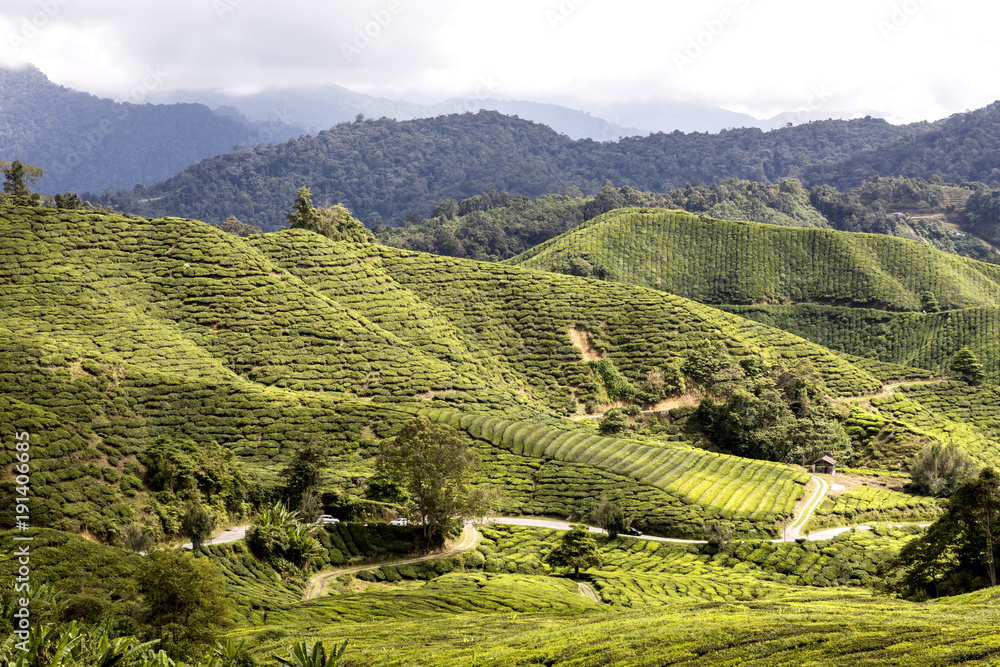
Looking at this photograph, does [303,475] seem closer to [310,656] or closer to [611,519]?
[611,519]

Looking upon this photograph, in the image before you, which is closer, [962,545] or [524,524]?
[962,545]

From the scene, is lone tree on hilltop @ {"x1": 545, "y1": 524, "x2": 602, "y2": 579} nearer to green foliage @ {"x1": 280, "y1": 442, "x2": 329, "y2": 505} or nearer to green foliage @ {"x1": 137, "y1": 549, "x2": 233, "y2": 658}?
green foliage @ {"x1": 280, "y1": 442, "x2": 329, "y2": 505}

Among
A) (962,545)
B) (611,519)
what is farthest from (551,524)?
(962,545)

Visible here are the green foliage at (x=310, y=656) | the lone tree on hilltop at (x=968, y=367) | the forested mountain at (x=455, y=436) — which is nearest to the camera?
the green foliage at (x=310, y=656)

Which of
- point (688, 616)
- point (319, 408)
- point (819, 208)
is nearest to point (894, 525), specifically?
point (688, 616)

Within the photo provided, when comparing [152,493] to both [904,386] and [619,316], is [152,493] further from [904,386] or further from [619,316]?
[904,386]

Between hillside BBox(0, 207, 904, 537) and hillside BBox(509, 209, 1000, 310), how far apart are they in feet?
97.2

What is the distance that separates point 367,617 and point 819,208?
192 metres

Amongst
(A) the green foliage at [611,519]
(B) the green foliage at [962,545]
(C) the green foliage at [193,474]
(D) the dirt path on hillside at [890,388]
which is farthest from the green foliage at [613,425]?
(B) the green foliage at [962,545]

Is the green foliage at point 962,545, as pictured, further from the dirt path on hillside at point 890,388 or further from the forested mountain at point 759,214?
the forested mountain at point 759,214

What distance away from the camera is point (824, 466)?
204 ft

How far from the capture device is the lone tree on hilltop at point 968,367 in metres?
85.6

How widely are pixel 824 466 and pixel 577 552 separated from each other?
32642 mm

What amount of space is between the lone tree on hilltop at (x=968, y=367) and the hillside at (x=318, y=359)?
1226cm
